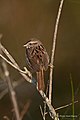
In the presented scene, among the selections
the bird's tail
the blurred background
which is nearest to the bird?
the bird's tail

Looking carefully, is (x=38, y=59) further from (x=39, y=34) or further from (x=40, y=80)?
(x=39, y=34)

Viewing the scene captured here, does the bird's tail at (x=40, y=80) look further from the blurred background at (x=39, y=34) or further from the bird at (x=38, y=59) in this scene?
the blurred background at (x=39, y=34)

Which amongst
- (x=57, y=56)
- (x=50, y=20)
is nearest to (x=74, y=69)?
(x=57, y=56)

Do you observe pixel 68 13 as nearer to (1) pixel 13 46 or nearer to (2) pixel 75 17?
(2) pixel 75 17

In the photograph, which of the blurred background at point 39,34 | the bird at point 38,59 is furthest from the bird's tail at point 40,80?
the blurred background at point 39,34

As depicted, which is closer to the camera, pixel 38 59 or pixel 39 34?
pixel 38 59

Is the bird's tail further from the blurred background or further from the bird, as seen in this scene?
the blurred background

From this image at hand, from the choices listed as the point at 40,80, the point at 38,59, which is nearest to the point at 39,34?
the point at 38,59

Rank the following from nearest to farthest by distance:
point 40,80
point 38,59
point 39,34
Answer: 1. point 40,80
2. point 38,59
3. point 39,34
